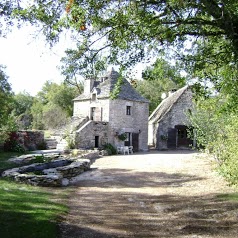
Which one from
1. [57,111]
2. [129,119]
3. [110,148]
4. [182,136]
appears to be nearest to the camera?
[110,148]

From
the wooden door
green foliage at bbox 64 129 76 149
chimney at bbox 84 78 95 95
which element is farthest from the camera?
the wooden door

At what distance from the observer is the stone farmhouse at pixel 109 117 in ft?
96.2

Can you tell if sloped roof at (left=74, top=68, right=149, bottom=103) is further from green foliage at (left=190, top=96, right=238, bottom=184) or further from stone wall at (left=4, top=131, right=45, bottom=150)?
green foliage at (left=190, top=96, right=238, bottom=184)

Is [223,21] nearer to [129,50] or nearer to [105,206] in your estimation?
[129,50]

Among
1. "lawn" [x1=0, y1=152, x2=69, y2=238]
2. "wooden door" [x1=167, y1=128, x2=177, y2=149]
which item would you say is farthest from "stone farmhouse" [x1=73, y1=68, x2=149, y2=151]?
"lawn" [x1=0, y1=152, x2=69, y2=238]

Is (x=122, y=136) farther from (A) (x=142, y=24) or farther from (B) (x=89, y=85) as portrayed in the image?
(A) (x=142, y=24)

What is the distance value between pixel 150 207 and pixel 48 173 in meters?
5.72

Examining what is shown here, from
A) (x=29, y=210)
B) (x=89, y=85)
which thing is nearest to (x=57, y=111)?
(x=89, y=85)

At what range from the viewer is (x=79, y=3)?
8047 millimetres

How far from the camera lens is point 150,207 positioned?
986cm

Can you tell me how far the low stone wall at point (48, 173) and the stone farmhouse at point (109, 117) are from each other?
11.7 metres

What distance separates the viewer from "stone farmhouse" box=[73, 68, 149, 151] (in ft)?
96.2

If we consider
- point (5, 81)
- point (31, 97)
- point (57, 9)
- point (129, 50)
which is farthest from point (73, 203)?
point (31, 97)

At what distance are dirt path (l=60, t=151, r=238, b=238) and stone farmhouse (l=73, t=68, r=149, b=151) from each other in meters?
12.6
